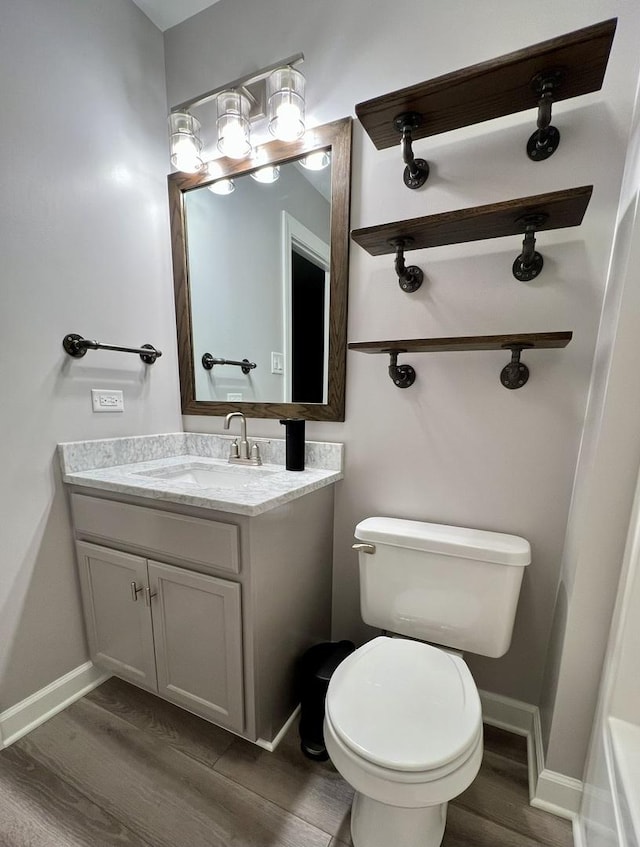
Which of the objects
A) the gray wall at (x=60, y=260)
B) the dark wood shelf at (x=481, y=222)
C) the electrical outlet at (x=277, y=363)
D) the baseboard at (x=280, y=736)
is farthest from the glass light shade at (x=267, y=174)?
the baseboard at (x=280, y=736)

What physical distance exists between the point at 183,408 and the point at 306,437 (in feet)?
2.26

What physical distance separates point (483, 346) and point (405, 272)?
0.37 m

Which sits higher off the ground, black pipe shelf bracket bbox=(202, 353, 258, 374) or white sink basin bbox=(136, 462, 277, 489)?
black pipe shelf bracket bbox=(202, 353, 258, 374)

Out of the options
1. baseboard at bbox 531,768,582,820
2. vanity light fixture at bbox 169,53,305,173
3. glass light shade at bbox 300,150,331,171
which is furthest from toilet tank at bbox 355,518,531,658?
vanity light fixture at bbox 169,53,305,173

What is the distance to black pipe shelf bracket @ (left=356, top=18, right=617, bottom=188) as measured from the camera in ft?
2.67

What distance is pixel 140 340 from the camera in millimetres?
1572

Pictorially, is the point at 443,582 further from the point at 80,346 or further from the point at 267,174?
the point at 267,174

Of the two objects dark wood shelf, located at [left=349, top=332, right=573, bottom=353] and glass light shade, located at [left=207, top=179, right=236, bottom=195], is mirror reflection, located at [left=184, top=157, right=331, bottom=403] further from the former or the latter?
dark wood shelf, located at [left=349, top=332, right=573, bottom=353]

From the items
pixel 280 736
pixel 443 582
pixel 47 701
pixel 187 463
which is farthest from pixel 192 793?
pixel 187 463

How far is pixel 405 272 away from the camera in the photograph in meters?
1.20

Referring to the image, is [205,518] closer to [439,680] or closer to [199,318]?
[439,680]

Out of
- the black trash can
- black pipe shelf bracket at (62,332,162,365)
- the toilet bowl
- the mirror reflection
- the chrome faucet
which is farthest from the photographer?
the chrome faucet

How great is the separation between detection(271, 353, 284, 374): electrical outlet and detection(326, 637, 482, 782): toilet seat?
108 cm

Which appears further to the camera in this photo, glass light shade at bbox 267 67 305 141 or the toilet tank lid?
glass light shade at bbox 267 67 305 141
